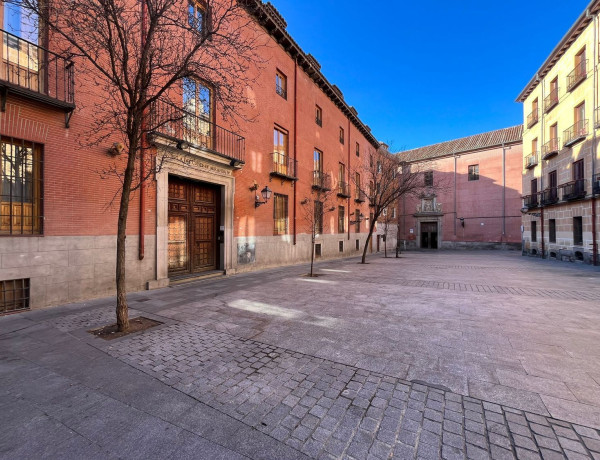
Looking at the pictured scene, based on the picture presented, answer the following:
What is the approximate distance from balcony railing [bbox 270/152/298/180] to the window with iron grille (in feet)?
29.3

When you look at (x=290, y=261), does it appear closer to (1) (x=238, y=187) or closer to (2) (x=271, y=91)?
(1) (x=238, y=187)

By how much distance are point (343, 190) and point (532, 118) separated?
16.3 meters

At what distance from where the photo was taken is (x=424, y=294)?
23.1ft

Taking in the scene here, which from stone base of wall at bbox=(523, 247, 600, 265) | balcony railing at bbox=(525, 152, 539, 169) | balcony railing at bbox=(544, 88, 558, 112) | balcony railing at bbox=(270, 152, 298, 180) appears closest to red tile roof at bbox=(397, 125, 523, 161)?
balcony railing at bbox=(525, 152, 539, 169)

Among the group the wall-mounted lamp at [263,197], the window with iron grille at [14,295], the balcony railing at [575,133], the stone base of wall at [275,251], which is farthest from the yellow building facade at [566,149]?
the window with iron grille at [14,295]

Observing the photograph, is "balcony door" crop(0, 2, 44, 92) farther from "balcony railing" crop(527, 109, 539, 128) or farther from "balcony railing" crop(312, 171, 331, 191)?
"balcony railing" crop(527, 109, 539, 128)

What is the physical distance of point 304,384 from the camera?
9.15ft

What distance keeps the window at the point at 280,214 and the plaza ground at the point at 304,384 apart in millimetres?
7833

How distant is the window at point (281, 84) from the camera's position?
43.5 ft

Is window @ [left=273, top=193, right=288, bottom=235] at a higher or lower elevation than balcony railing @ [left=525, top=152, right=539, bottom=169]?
lower

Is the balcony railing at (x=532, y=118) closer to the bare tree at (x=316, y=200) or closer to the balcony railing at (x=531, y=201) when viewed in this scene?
the balcony railing at (x=531, y=201)

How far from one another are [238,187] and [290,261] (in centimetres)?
498

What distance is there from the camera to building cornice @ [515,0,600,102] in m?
14.0

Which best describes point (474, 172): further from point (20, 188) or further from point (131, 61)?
point (20, 188)
